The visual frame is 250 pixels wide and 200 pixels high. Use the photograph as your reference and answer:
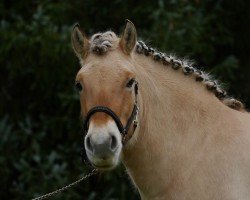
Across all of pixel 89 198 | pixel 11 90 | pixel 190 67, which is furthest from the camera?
pixel 11 90

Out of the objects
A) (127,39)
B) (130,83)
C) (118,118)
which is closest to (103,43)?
(127,39)

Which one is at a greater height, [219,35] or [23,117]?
[219,35]

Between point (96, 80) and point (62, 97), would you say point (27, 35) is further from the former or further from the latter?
point (96, 80)

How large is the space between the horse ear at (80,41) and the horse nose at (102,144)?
0.84 metres

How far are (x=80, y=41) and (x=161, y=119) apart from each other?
871 millimetres

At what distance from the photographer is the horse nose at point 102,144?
181 inches

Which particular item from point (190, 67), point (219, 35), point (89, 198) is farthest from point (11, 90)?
point (190, 67)

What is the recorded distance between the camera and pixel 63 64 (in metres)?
10.2

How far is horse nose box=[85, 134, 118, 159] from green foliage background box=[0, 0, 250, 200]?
4915 mm

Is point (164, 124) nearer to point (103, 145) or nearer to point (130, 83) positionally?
point (130, 83)

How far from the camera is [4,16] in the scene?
10828 mm

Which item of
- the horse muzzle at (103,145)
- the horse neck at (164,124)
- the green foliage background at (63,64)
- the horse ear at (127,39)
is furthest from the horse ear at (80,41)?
the green foliage background at (63,64)

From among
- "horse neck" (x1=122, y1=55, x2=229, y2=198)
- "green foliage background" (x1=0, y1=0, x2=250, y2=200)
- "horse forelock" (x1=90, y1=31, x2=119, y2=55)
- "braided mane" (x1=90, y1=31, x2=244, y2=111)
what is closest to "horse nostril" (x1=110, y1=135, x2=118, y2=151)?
"horse neck" (x1=122, y1=55, x2=229, y2=198)

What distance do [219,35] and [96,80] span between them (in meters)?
6.25
